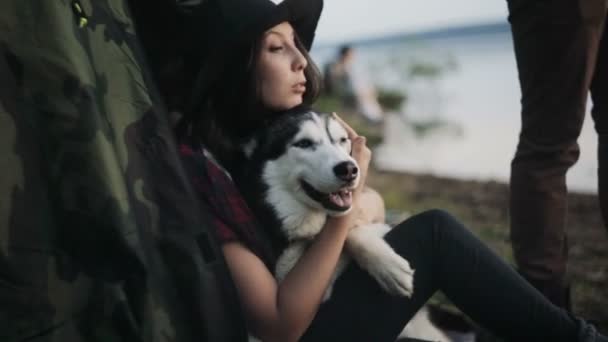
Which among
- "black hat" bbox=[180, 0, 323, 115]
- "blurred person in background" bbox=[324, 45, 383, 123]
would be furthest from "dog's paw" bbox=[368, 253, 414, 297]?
"blurred person in background" bbox=[324, 45, 383, 123]

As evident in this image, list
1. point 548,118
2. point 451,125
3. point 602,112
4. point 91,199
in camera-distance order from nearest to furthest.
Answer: point 91,199
point 548,118
point 602,112
point 451,125

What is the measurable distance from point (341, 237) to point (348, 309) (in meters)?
0.20

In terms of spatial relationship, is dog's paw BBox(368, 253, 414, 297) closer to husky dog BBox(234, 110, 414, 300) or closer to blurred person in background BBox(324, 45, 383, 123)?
husky dog BBox(234, 110, 414, 300)

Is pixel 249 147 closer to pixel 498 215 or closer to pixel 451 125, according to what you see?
pixel 498 215

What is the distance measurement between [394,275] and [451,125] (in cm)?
540

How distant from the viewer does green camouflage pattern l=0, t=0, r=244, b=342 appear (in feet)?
3.56

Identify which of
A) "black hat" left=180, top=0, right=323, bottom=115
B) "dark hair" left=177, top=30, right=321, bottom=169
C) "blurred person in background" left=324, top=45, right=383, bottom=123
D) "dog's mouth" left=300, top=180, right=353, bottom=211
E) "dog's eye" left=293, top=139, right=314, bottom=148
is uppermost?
"black hat" left=180, top=0, right=323, bottom=115

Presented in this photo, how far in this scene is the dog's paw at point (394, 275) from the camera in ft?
4.91

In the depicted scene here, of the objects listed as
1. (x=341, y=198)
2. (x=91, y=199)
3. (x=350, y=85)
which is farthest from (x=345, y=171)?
(x=350, y=85)

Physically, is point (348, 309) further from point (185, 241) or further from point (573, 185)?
point (573, 185)

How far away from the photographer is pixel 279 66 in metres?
1.67

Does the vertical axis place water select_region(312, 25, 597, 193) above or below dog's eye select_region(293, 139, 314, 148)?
below

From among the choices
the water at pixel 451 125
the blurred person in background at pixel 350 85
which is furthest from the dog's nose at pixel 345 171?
the blurred person in background at pixel 350 85

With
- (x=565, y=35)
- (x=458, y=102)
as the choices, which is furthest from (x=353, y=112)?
(x=565, y=35)
